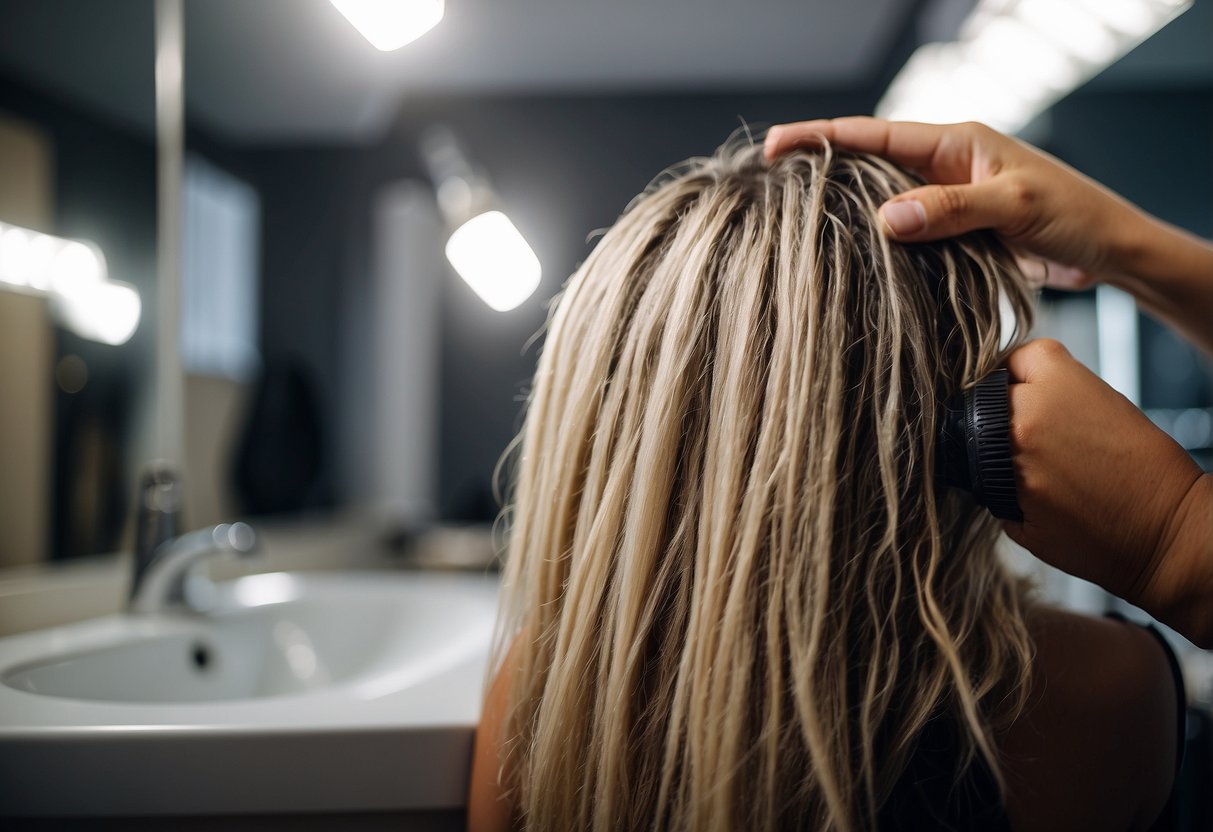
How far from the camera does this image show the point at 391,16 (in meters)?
0.64

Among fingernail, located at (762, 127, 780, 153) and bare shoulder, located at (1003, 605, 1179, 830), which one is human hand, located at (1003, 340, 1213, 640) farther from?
fingernail, located at (762, 127, 780, 153)

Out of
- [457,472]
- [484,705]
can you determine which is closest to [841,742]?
[484,705]

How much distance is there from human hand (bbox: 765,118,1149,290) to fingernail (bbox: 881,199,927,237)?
0.02 metres

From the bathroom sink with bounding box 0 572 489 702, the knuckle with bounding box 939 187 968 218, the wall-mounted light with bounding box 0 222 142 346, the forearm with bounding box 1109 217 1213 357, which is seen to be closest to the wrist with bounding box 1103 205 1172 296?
the forearm with bounding box 1109 217 1213 357

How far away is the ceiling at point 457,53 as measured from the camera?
83 centimetres

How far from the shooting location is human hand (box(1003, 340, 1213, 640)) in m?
0.39

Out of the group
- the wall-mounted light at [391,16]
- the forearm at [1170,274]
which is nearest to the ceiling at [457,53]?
the wall-mounted light at [391,16]

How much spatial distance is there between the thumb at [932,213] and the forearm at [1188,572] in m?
0.22

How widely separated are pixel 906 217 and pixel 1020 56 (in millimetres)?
1063

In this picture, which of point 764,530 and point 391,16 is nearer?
point 764,530

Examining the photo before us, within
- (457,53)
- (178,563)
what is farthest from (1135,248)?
(457,53)

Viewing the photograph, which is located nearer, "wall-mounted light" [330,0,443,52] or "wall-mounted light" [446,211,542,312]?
Answer: "wall-mounted light" [330,0,443,52]

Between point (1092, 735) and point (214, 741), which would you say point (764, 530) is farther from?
point (214, 741)

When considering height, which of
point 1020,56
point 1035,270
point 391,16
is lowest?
point 1035,270
